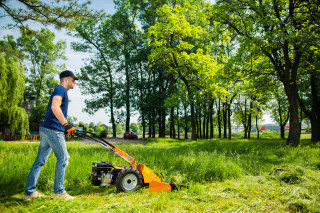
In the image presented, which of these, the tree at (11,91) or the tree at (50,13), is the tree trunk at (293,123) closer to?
the tree at (50,13)

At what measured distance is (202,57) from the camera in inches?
662

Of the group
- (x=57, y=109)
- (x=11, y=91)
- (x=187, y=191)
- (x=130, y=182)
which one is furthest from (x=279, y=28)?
(x=11, y=91)

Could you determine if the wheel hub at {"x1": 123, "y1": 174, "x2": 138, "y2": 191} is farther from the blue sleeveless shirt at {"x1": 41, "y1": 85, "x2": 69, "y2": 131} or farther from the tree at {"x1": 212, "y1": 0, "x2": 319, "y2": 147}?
the tree at {"x1": 212, "y1": 0, "x2": 319, "y2": 147}

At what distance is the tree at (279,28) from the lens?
10.7m

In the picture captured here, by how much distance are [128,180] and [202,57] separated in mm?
14448

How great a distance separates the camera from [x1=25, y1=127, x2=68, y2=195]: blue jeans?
348cm

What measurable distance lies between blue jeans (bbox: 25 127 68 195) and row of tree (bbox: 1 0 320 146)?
615 centimetres

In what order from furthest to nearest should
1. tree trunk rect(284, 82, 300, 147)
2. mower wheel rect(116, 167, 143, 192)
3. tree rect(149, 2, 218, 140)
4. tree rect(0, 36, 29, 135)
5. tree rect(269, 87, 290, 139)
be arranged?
tree rect(269, 87, 290, 139), tree rect(149, 2, 218, 140), tree rect(0, 36, 29, 135), tree trunk rect(284, 82, 300, 147), mower wheel rect(116, 167, 143, 192)

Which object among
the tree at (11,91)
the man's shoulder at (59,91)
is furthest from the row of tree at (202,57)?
the tree at (11,91)

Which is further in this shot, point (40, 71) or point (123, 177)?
point (40, 71)

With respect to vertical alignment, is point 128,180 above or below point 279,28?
below

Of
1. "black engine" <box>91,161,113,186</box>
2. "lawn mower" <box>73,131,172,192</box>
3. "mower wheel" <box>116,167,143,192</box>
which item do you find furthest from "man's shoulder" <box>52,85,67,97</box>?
"mower wheel" <box>116,167,143,192</box>

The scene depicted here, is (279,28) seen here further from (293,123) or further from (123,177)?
(123,177)

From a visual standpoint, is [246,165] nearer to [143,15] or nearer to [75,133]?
[75,133]
